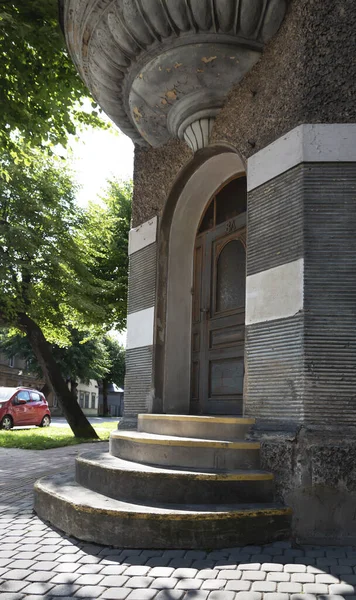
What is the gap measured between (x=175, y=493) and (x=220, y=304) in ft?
10.2

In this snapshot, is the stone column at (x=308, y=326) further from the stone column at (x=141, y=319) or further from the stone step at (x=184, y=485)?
the stone column at (x=141, y=319)

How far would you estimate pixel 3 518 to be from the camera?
505 cm

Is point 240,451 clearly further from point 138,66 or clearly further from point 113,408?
point 113,408

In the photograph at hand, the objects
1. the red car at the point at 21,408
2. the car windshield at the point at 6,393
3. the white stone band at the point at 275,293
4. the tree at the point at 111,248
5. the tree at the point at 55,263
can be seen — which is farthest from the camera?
the car windshield at the point at 6,393

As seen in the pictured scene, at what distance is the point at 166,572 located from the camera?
347cm

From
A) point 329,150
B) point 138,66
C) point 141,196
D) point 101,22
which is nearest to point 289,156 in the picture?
point 329,150

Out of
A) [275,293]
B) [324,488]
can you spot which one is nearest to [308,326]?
[275,293]

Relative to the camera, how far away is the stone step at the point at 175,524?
3.91 metres

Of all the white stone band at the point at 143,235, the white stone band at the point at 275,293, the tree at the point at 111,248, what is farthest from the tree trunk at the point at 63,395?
the white stone band at the point at 275,293

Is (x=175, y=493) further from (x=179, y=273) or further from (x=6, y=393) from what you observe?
(x=6, y=393)

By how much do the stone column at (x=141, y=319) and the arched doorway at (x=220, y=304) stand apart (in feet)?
1.89

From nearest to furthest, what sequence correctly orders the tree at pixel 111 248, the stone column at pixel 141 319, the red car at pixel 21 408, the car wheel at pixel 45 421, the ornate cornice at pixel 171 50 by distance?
the ornate cornice at pixel 171 50, the stone column at pixel 141 319, the tree at pixel 111 248, the red car at pixel 21 408, the car wheel at pixel 45 421

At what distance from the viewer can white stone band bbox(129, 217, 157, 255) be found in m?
7.37

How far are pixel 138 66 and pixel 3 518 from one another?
463cm
